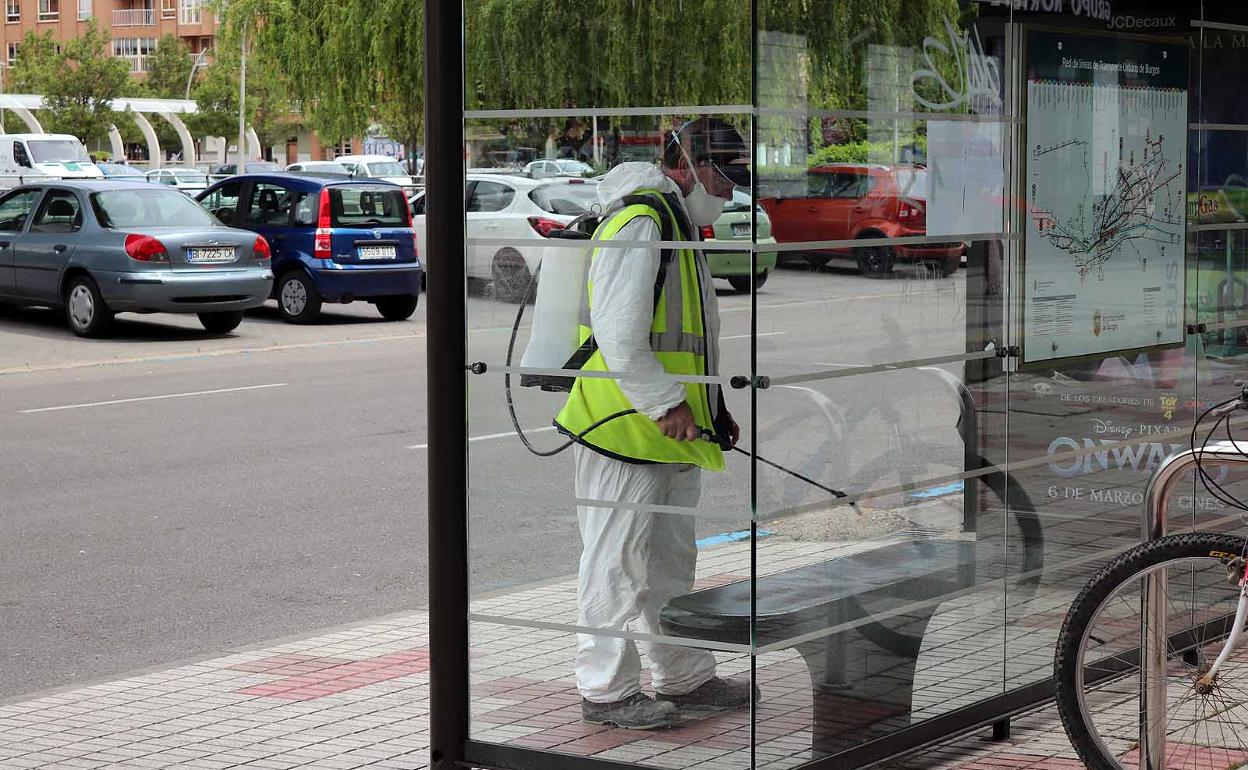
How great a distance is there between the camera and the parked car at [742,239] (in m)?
4.14

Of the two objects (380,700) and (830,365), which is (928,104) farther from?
(380,700)

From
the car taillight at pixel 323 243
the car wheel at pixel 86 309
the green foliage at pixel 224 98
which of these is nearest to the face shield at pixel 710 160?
the car wheel at pixel 86 309

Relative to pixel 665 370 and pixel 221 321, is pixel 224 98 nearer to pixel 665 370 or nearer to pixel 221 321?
pixel 221 321

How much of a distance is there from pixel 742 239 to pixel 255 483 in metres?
7.00

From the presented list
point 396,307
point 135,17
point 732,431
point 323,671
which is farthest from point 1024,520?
point 135,17

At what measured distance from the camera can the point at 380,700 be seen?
5.90m

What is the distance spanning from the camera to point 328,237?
2039 centimetres

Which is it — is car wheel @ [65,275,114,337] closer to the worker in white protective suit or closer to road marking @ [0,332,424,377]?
road marking @ [0,332,424,377]

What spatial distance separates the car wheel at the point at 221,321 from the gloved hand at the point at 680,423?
52.8 feet

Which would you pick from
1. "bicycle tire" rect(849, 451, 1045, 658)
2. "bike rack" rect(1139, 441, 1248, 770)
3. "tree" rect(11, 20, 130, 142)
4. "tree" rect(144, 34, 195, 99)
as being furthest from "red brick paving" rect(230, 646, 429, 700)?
"tree" rect(144, 34, 195, 99)

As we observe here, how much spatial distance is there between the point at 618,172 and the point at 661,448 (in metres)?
0.70

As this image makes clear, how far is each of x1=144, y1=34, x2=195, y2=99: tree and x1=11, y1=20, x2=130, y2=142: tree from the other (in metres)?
11.3

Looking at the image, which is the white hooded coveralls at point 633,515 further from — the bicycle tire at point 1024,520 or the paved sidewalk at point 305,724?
the bicycle tire at point 1024,520

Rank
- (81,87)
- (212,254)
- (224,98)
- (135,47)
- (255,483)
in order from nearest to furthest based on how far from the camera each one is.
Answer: (255,483)
(212,254)
(81,87)
(224,98)
(135,47)
